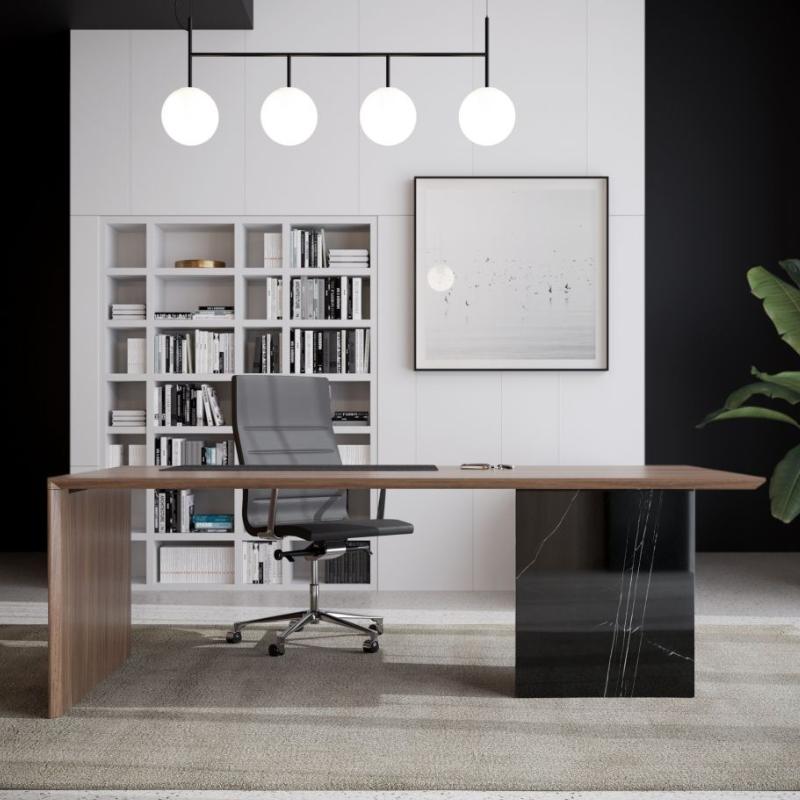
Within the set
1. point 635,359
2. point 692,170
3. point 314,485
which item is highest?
point 692,170

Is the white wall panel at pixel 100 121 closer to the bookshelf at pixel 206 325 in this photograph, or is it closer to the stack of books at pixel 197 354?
the bookshelf at pixel 206 325

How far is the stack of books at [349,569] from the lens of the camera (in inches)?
182

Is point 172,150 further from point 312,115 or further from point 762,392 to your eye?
point 762,392

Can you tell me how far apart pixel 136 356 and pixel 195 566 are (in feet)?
3.83

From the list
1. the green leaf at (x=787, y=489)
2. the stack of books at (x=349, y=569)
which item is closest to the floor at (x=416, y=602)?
the stack of books at (x=349, y=569)

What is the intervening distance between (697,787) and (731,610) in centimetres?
220

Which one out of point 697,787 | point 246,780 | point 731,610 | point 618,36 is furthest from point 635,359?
point 246,780

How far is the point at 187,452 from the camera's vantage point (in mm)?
4672

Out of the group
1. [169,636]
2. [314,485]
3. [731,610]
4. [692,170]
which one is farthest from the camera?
[692,170]

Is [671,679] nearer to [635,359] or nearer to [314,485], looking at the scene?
[314,485]

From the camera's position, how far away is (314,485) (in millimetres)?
2504

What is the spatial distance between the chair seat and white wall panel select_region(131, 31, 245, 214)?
6.69 feet

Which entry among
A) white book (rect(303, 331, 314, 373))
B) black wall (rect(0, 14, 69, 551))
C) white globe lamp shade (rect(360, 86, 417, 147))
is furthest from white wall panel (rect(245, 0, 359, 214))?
white globe lamp shade (rect(360, 86, 417, 147))

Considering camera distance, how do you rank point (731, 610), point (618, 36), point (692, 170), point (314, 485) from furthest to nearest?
point (692, 170) < point (618, 36) < point (731, 610) < point (314, 485)
